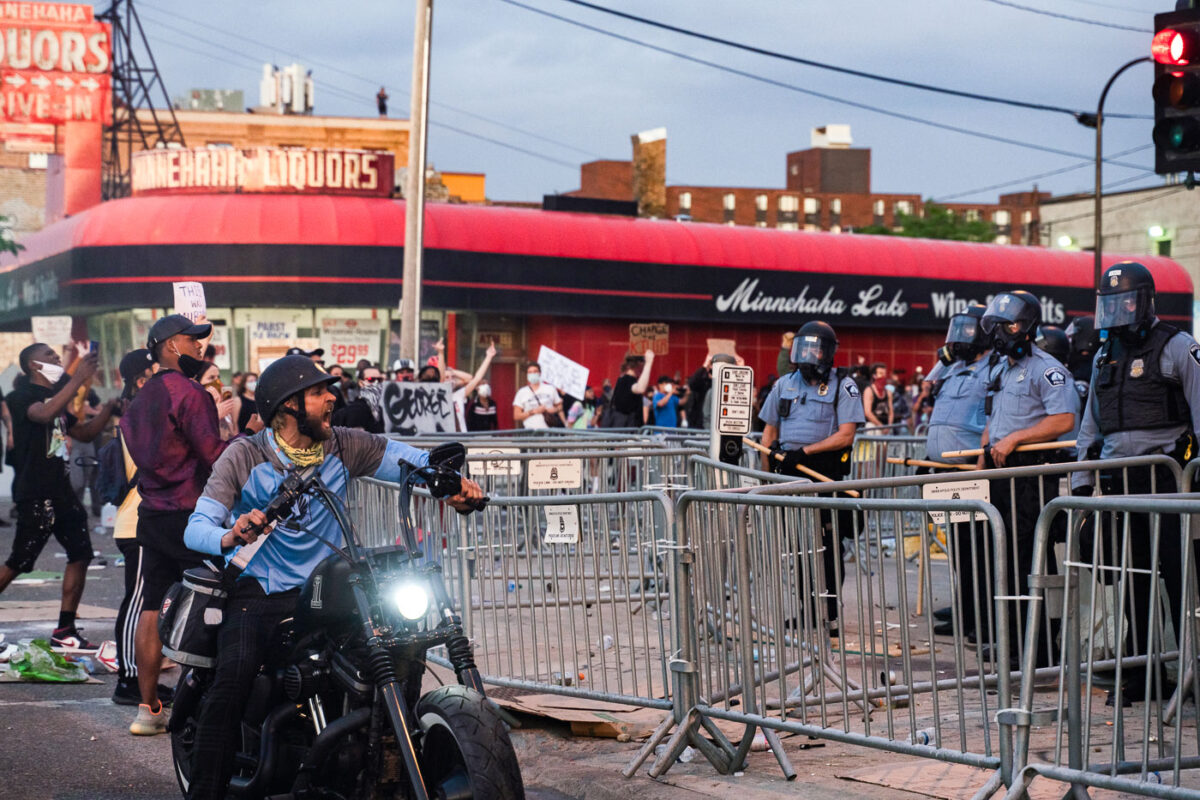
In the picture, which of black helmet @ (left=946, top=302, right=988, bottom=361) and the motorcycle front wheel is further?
black helmet @ (left=946, top=302, right=988, bottom=361)

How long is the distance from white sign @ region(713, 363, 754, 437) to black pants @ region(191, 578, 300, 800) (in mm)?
3518

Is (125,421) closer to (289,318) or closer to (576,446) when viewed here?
(576,446)

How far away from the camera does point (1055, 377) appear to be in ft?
28.5

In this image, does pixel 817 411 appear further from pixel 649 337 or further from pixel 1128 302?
pixel 649 337

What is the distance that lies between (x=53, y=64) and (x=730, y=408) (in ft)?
146

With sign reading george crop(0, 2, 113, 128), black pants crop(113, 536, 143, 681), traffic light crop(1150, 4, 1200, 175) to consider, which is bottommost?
black pants crop(113, 536, 143, 681)

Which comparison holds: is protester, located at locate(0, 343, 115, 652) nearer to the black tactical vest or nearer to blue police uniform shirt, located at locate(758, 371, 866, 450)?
blue police uniform shirt, located at locate(758, 371, 866, 450)

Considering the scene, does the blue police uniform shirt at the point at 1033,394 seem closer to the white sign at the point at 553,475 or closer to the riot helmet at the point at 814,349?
the riot helmet at the point at 814,349

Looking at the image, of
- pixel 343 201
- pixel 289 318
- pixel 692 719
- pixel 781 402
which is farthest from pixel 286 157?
pixel 692 719

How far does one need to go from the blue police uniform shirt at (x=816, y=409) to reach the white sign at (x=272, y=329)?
2143 centimetres

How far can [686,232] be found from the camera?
3441 cm

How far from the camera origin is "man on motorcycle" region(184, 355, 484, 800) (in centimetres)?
492

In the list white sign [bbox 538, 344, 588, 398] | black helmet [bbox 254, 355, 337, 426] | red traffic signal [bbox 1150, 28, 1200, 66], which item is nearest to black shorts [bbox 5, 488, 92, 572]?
black helmet [bbox 254, 355, 337, 426]

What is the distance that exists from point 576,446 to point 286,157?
19132 millimetres
